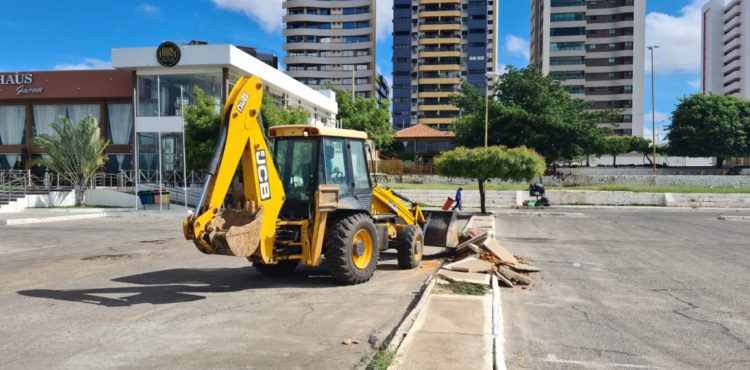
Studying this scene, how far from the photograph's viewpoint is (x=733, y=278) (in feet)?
35.3

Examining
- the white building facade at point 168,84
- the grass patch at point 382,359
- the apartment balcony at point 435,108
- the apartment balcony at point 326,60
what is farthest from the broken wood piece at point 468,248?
the apartment balcony at point 326,60

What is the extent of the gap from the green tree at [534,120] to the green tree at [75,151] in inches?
1208

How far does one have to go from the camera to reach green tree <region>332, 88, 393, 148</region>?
63.0m

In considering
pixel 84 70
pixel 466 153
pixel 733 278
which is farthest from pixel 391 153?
pixel 733 278

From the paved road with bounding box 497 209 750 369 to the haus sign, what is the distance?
37.3 m

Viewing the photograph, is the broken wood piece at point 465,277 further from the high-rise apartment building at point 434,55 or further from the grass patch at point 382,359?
the high-rise apartment building at point 434,55

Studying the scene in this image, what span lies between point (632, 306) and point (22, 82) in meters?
43.7

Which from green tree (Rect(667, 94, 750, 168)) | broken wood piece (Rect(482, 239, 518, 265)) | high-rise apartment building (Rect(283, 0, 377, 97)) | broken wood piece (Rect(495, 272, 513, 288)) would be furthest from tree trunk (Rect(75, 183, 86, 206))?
high-rise apartment building (Rect(283, 0, 377, 97))

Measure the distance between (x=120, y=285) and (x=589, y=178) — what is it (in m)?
42.5

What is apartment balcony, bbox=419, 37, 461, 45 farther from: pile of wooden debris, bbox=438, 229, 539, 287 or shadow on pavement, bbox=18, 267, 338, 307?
shadow on pavement, bbox=18, 267, 338, 307

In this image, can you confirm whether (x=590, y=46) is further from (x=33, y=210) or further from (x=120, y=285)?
(x=120, y=285)

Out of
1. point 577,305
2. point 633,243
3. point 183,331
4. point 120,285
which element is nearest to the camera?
point 183,331

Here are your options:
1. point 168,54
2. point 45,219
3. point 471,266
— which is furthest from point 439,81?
point 471,266

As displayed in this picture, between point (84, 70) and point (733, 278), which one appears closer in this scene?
point (733, 278)
